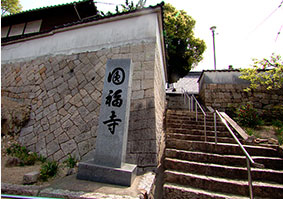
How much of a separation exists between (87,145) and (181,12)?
49.8 feet

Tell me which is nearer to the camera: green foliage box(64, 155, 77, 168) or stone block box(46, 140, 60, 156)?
green foliage box(64, 155, 77, 168)

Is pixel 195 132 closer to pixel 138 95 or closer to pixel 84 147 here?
pixel 138 95

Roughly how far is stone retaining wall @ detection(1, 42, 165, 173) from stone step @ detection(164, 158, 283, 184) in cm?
56

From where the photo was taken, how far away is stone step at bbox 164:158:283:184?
3.03m

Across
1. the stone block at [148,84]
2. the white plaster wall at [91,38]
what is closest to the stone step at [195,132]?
the stone block at [148,84]

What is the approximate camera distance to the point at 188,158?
12.2ft

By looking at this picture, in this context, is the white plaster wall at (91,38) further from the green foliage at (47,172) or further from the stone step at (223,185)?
the green foliage at (47,172)

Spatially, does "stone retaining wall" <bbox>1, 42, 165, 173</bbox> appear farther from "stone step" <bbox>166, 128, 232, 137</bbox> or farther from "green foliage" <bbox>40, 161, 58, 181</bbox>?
"green foliage" <bbox>40, 161, 58, 181</bbox>

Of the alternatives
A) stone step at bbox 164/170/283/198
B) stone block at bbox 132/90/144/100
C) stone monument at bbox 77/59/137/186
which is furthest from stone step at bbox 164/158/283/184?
stone block at bbox 132/90/144/100

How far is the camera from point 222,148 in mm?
3820

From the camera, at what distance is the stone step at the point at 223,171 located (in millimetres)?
3033

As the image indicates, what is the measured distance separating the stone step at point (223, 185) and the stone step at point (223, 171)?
0.48 feet

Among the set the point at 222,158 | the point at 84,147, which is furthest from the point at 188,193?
the point at 84,147

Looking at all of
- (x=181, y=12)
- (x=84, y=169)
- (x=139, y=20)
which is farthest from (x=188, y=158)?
(x=181, y=12)
